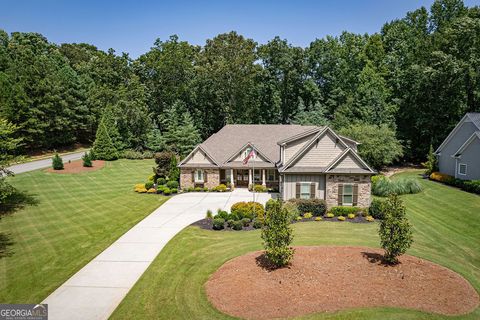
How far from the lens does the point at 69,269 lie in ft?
59.3

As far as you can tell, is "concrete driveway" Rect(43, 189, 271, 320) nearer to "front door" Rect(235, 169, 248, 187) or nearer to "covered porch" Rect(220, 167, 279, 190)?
"covered porch" Rect(220, 167, 279, 190)

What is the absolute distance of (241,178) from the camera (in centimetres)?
3797

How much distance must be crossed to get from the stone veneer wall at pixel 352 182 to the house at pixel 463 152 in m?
13.9

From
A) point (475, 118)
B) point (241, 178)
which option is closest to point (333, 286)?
point (241, 178)

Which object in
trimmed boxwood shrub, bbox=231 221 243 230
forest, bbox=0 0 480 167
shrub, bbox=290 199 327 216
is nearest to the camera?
trimmed boxwood shrub, bbox=231 221 243 230

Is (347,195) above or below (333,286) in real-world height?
above

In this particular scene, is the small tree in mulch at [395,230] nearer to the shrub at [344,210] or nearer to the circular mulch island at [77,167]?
the shrub at [344,210]

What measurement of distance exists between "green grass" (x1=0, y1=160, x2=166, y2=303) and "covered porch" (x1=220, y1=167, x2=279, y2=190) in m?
7.85

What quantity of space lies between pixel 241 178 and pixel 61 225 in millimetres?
18884

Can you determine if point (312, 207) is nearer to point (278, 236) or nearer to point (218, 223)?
point (218, 223)

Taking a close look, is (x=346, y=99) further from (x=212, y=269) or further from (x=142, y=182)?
(x=212, y=269)

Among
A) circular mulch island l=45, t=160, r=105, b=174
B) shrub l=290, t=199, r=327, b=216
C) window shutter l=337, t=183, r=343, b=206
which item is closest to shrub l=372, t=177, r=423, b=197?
window shutter l=337, t=183, r=343, b=206

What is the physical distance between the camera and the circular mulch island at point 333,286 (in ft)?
45.1

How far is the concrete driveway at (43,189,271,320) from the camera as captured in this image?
571 inches
